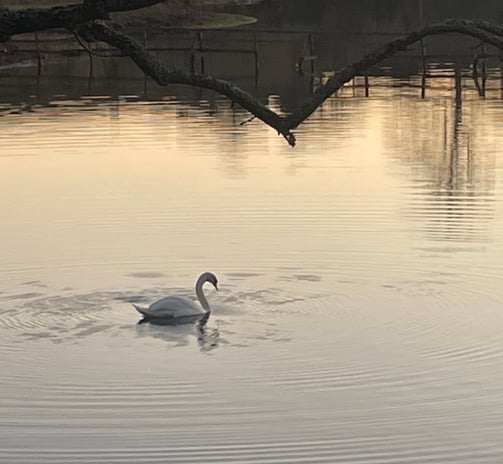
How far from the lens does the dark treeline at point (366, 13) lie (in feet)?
241

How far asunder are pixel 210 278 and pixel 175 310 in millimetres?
785

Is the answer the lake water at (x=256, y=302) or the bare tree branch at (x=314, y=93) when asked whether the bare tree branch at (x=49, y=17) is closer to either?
the bare tree branch at (x=314, y=93)

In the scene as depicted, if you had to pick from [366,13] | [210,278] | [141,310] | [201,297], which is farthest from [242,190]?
[366,13]

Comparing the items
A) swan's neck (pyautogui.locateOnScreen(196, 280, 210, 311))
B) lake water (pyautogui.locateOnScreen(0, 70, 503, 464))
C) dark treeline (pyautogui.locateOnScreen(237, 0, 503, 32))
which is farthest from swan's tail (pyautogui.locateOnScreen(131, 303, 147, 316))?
dark treeline (pyautogui.locateOnScreen(237, 0, 503, 32))

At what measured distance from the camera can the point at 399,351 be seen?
12.2 metres

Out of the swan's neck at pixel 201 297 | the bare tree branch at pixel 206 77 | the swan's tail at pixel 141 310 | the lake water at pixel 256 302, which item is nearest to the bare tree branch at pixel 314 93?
the bare tree branch at pixel 206 77

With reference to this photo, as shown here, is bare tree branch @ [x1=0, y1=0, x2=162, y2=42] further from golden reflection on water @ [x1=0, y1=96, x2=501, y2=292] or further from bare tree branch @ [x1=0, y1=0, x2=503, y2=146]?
golden reflection on water @ [x1=0, y1=96, x2=501, y2=292]

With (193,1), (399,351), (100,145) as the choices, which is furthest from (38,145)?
(193,1)

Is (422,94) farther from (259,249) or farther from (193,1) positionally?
(193,1)

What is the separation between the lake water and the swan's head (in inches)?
8.8

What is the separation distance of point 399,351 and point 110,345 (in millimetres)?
2432

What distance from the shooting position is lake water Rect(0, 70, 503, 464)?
1006 centimetres

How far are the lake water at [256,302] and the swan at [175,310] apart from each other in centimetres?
13

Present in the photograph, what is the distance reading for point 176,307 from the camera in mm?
13570
